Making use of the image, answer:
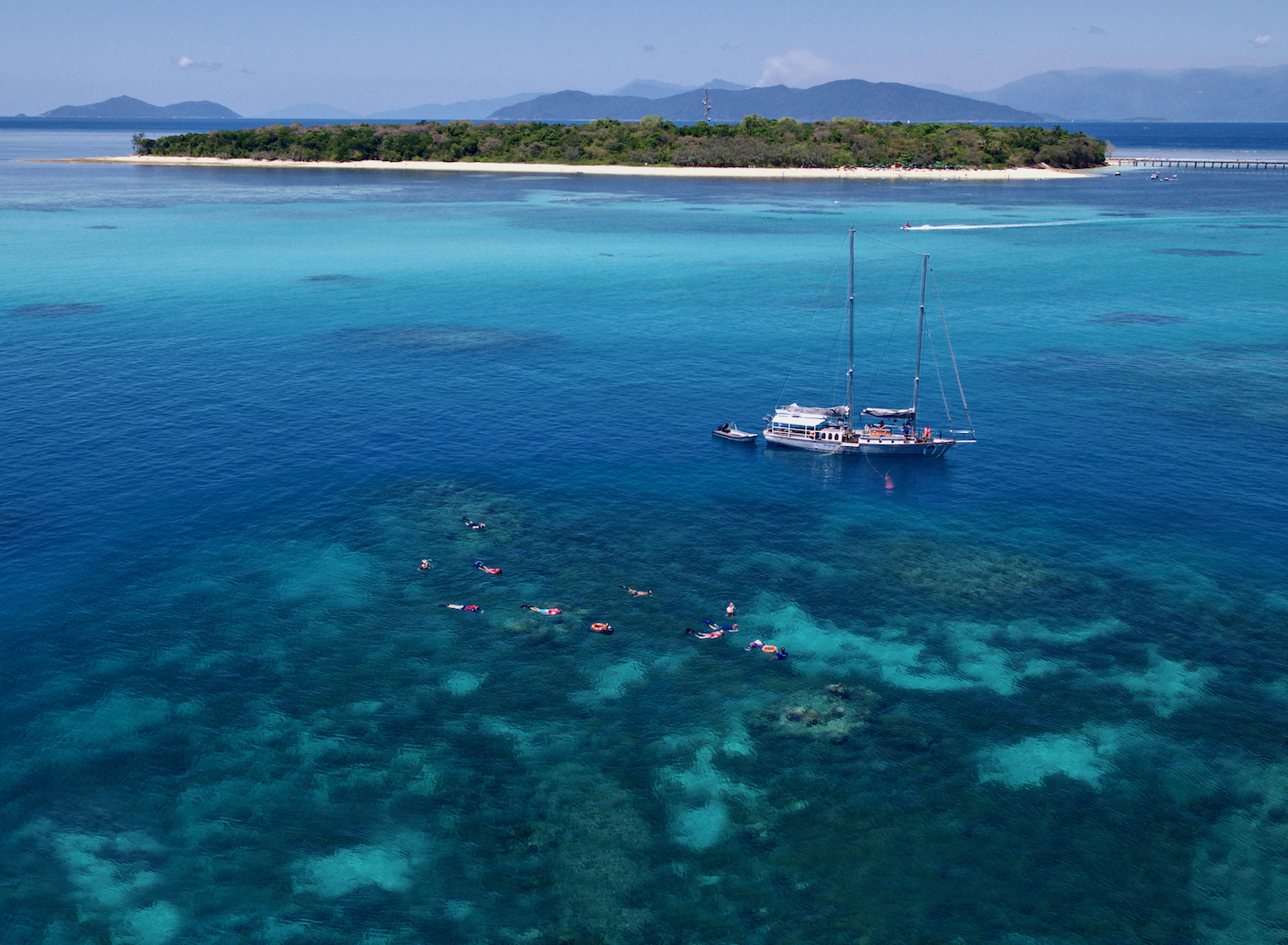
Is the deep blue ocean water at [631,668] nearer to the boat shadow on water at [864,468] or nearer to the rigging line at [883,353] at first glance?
the boat shadow on water at [864,468]

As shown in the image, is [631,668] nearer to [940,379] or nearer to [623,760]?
[623,760]

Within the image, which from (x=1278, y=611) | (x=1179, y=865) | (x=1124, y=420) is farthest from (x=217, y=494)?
(x=1124, y=420)

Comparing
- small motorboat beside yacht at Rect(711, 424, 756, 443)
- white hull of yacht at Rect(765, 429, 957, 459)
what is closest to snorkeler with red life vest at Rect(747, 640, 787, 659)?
white hull of yacht at Rect(765, 429, 957, 459)

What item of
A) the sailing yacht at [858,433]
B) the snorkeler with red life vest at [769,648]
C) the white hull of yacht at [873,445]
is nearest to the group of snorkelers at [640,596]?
the snorkeler with red life vest at [769,648]

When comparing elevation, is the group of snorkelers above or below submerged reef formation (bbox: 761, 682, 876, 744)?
above

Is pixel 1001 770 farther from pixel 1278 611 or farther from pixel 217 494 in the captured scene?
pixel 217 494

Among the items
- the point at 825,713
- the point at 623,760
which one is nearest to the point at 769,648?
the point at 825,713

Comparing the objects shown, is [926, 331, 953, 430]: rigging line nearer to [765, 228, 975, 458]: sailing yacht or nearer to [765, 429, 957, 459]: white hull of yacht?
[765, 228, 975, 458]: sailing yacht
